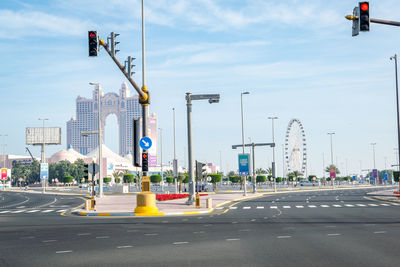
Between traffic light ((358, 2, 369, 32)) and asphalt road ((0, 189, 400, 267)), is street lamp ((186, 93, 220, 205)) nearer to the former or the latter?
asphalt road ((0, 189, 400, 267))

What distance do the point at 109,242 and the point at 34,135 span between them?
444ft

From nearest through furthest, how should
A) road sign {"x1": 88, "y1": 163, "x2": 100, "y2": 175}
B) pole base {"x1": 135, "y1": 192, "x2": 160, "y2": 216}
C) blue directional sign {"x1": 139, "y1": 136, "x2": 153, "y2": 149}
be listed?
blue directional sign {"x1": 139, "y1": 136, "x2": 153, "y2": 149} < pole base {"x1": 135, "y1": 192, "x2": 160, "y2": 216} < road sign {"x1": 88, "y1": 163, "x2": 100, "y2": 175}

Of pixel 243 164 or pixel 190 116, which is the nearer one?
pixel 190 116

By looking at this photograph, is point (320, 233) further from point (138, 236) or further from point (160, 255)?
point (160, 255)

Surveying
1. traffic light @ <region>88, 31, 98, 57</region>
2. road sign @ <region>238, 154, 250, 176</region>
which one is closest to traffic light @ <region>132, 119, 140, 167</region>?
traffic light @ <region>88, 31, 98, 57</region>

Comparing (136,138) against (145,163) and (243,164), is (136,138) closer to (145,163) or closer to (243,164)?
(145,163)

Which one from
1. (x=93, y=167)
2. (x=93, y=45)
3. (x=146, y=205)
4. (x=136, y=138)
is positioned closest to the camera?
(x=93, y=45)

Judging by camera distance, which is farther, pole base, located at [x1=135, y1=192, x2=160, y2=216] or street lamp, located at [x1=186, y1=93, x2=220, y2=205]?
street lamp, located at [x1=186, y1=93, x2=220, y2=205]

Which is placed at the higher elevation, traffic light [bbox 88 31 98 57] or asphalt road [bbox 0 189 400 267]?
traffic light [bbox 88 31 98 57]

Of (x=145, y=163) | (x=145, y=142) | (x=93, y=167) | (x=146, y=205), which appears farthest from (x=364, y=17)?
(x=93, y=167)

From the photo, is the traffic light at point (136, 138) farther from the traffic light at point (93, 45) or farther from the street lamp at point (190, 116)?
the traffic light at point (93, 45)

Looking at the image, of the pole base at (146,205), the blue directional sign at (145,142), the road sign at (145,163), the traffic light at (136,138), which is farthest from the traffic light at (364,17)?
the pole base at (146,205)

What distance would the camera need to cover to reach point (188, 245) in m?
15.0

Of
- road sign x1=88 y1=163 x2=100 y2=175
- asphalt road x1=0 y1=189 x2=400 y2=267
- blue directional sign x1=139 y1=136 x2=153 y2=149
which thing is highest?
blue directional sign x1=139 y1=136 x2=153 y2=149
